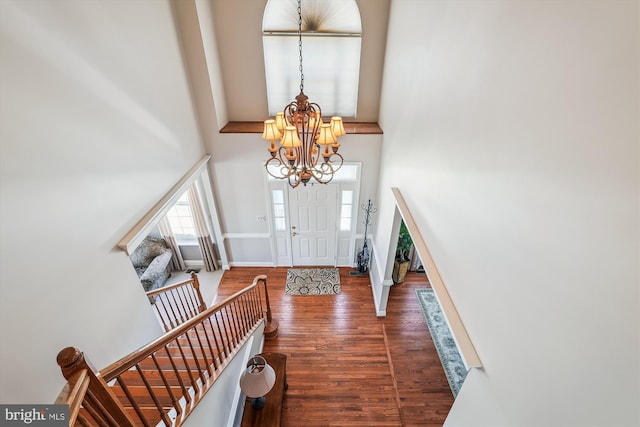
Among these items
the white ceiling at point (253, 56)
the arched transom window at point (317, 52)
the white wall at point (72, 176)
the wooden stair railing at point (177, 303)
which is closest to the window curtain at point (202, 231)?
the wooden stair railing at point (177, 303)

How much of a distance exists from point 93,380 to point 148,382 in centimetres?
107

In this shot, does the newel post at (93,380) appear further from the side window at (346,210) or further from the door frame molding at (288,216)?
the side window at (346,210)

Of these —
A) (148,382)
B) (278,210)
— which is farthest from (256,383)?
(278,210)

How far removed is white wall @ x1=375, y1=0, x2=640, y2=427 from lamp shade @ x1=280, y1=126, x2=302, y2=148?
1.22 meters

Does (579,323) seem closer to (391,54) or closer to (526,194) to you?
(526,194)

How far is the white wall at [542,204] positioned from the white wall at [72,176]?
2811 millimetres

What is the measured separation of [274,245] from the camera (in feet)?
18.0

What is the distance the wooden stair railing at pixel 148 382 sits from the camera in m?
0.94

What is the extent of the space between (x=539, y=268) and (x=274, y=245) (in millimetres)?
4650

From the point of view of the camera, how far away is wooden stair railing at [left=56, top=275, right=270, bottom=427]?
936 millimetres

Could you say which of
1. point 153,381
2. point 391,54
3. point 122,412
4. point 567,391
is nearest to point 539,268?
point 567,391

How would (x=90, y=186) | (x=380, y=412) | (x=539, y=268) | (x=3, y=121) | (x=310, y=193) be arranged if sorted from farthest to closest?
(x=310, y=193), (x=380, y=412), (x=90, y=186), (x=3, y=121), (x=539, y=268)

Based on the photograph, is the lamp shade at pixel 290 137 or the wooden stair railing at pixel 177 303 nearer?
the lamp shade at pixel 290 137

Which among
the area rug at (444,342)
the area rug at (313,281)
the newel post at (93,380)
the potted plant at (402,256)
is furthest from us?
the area rug at (313,281)
